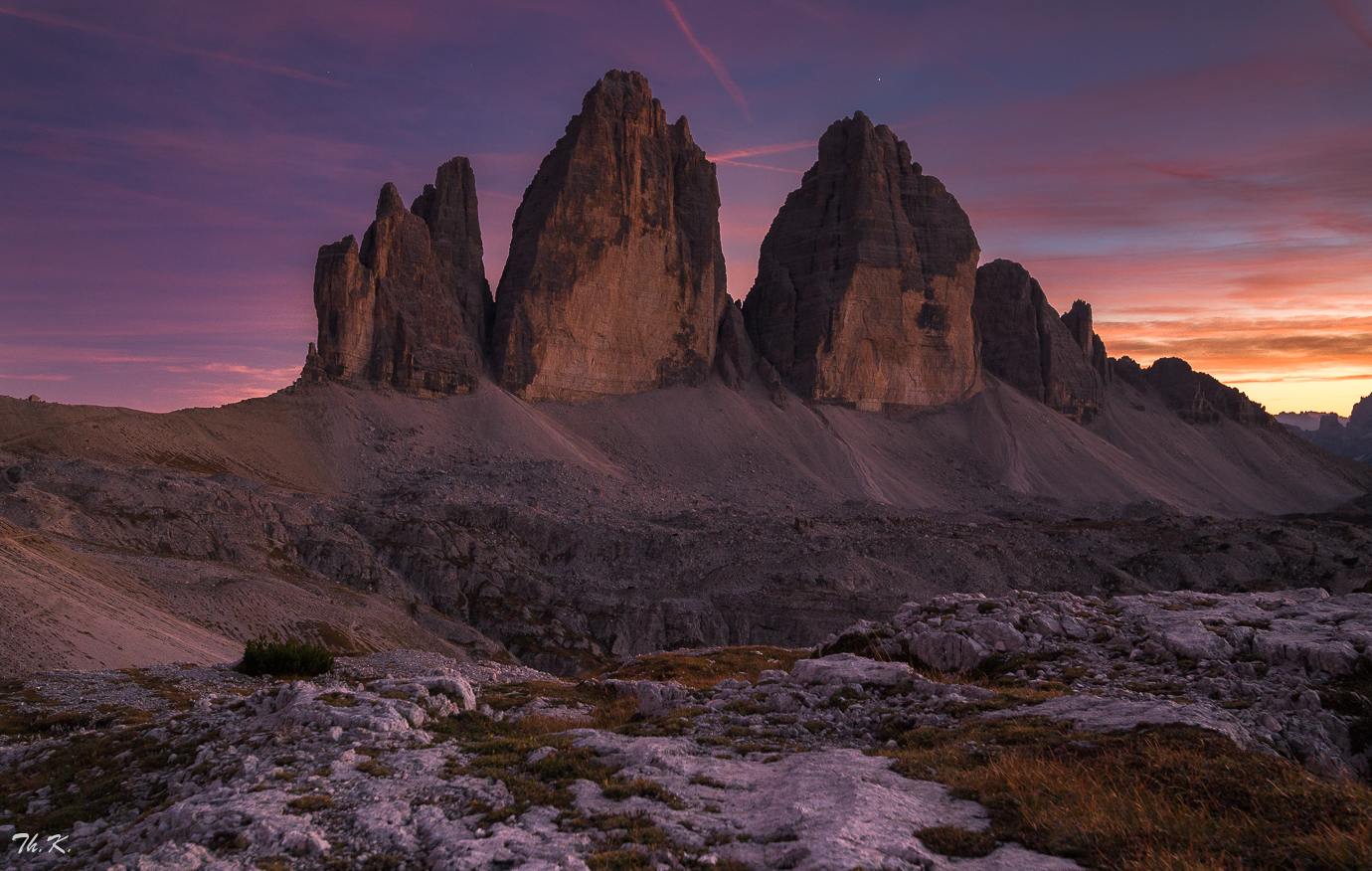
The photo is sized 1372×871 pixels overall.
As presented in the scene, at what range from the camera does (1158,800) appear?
8664 millimetres

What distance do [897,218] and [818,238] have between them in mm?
15298

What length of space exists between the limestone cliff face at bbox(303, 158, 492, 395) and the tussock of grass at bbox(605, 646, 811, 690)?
86408 mm

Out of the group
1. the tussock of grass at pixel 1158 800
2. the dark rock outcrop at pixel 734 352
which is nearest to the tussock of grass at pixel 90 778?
the tussock of grass at pixel 1158 800

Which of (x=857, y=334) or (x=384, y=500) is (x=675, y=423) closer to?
(x=857, y=334)

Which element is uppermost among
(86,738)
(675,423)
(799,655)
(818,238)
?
(818,238)

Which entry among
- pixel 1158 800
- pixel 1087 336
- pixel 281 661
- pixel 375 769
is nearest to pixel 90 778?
pixel 375 769

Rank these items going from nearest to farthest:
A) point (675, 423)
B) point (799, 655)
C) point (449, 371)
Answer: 1. point (799, 655)
2. point (449, 371)
3. point (675, 423)

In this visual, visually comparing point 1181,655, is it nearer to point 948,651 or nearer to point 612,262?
point 948,651

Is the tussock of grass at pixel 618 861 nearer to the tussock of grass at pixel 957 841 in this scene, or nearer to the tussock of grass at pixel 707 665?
the tussock of grass at pixel 957 841

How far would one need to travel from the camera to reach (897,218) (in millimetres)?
147000

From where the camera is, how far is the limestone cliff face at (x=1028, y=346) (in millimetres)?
165250

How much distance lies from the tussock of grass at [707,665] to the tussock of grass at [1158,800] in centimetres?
1039

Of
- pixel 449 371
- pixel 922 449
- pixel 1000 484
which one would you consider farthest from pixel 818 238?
pixel 449 371

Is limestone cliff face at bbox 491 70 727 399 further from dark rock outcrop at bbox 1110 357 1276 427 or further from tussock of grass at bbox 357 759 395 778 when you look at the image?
dark rock outcrop at bbox 1110 357 1276 427
